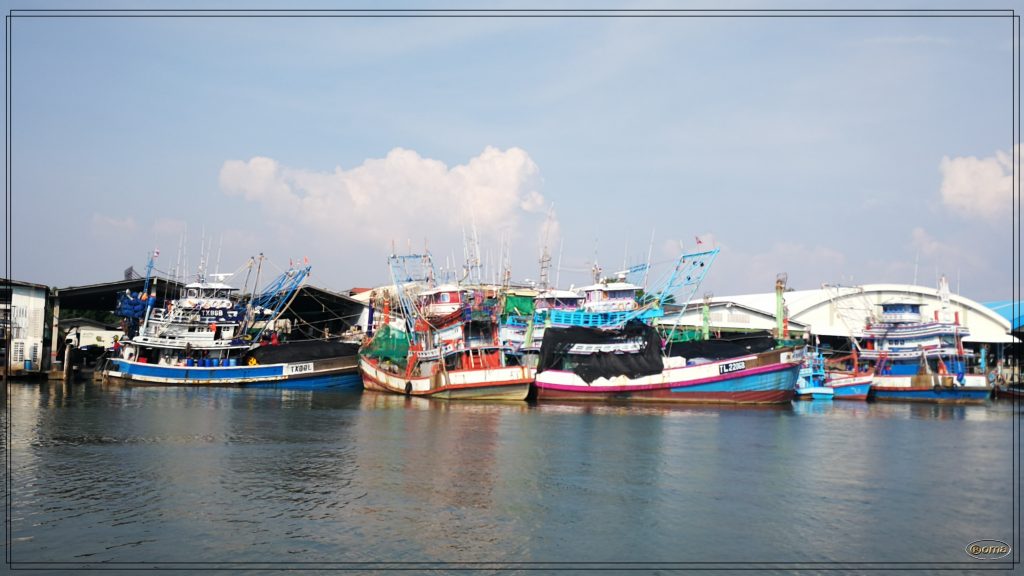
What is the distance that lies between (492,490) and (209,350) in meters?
33.2

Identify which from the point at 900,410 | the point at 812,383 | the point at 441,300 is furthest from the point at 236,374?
the point at 900,410

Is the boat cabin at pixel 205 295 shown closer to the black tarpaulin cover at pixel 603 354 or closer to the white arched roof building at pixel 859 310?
the black tarpaulin cover at pixel 603 354

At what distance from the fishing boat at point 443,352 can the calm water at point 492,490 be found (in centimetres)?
701

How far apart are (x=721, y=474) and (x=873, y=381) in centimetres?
2783

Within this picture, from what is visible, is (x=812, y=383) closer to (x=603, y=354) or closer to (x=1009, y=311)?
(x=603, y=354)

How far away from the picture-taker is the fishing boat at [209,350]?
44812 mm

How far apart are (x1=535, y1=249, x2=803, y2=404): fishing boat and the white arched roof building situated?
13.1 meters

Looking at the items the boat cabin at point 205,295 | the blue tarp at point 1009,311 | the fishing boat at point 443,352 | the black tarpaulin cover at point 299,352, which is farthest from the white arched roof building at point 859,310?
the boat cabin at point 205,295

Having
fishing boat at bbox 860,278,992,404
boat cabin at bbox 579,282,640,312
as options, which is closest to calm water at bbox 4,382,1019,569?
boat cabin at bbox 579,282,640,312

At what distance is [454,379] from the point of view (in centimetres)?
3750

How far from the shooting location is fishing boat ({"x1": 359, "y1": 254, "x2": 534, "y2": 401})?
122 ft

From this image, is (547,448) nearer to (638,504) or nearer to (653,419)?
(638,504)

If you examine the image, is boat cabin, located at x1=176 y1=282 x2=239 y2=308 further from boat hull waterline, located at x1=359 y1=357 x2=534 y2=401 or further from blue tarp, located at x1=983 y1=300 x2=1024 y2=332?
blue tarp, located at x1=983 y1=300 x2=1024 y2=332

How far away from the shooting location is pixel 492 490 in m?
18.0
